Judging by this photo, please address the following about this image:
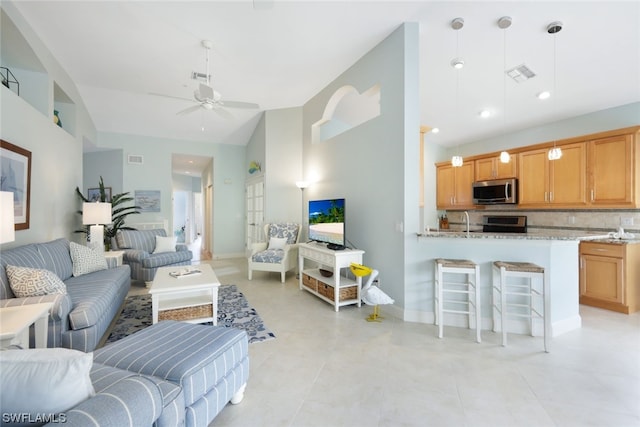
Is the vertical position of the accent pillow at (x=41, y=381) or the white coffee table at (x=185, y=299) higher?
the accent pillow at (x=41, y=381)

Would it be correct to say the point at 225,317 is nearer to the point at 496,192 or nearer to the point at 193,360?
the point at 193,360

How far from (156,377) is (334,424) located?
0.99m

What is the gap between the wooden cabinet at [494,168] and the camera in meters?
4.72

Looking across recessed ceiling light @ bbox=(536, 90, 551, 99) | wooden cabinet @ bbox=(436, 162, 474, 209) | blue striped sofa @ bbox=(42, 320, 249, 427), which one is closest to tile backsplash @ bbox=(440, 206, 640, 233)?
wooden cabinet @ bbox=(436, 162, 474, 209)

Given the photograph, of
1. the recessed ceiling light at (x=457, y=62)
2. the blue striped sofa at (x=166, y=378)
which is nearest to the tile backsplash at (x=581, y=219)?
the recessed ceiling light at (x=457, y=62)

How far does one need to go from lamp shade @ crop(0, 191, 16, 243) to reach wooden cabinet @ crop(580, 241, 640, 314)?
564 centimetres

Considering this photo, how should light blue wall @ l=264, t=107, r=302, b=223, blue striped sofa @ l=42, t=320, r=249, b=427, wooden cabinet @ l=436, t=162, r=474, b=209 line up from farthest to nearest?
light blue wall @ l=264, t=107, r=302, b=223
wooden cabinet @ l=436, t=162, r=474, b=209
blue striped sofa @ l=42, t=320, r=249, b=427

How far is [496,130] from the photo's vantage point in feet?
17.2

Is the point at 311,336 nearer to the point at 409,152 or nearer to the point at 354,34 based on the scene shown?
the point at 409,152

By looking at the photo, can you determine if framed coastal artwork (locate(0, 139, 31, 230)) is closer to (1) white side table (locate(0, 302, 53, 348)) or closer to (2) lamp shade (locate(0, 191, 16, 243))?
(2) lamp shade (locate(0, 191, 16, 243))

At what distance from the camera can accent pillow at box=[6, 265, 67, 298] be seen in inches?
82.9

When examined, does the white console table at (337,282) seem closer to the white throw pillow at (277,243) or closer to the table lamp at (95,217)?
the white throw pillow at (277,243)

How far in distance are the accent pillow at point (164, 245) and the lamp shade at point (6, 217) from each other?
11.1 ft

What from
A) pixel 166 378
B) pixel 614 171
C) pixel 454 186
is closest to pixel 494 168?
pixel 454 186
